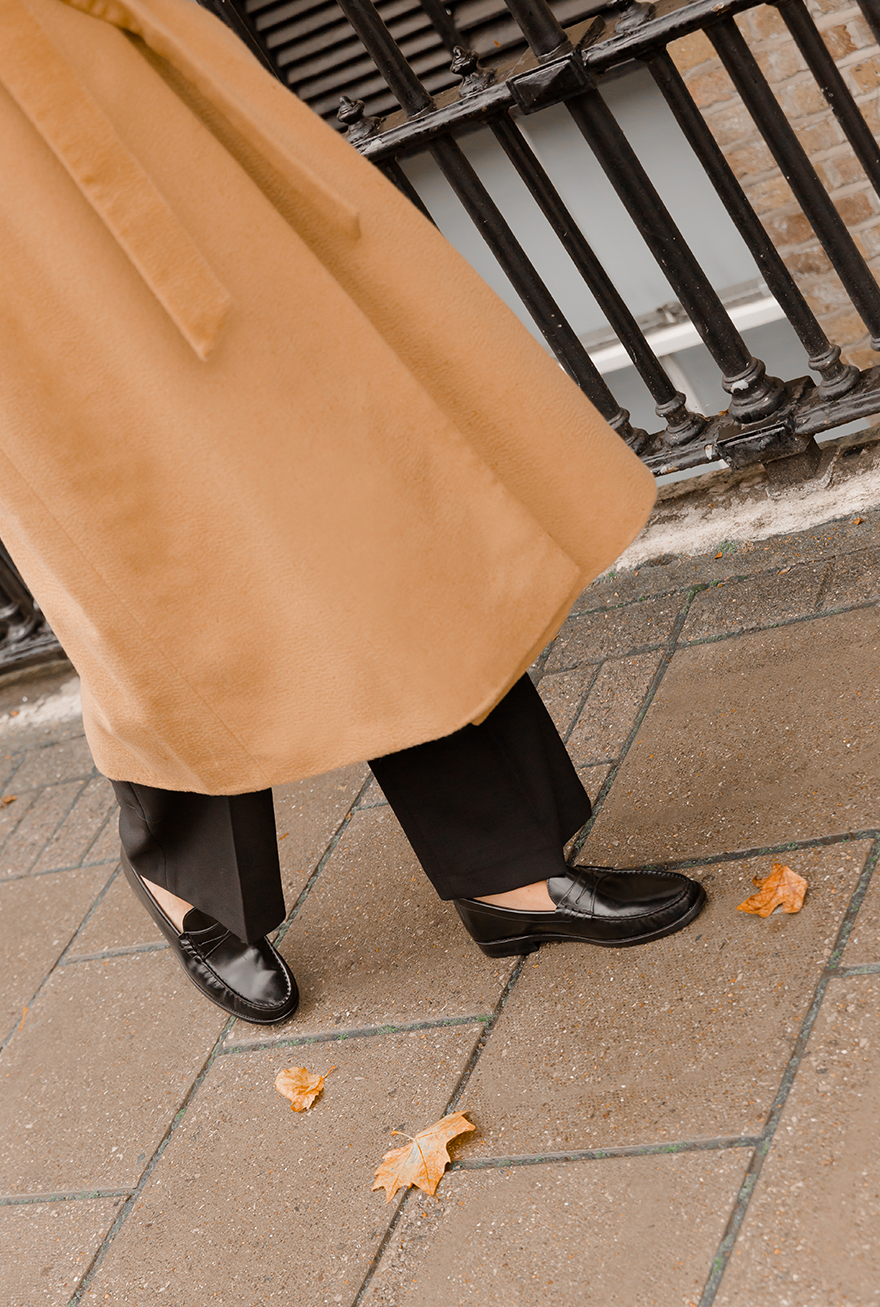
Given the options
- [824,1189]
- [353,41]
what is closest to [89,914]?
[824,1189]

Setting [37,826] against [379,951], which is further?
[37,826]

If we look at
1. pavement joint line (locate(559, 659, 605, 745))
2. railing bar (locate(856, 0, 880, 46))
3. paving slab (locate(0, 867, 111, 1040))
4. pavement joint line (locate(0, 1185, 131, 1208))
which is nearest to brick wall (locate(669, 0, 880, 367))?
railing bar (locate(856, 0, 880, 46))

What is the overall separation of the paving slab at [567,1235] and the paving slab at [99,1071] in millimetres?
658

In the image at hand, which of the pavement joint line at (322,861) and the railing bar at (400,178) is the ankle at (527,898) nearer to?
the pavement joint line at (322,861)

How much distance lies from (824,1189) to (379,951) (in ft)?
3.54

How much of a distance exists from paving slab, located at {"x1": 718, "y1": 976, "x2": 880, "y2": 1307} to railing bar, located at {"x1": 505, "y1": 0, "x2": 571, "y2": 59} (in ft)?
6.89

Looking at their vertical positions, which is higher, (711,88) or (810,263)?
(711,88)

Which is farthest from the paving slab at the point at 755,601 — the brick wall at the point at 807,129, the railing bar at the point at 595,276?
the brick wall at the point at 807,129

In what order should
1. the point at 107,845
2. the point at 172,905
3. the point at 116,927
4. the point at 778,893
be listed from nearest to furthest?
the point at 778,893
the point at 172,905
the point at 116,927
the point at 107,845

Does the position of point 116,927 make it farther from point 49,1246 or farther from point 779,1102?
point 779,1102

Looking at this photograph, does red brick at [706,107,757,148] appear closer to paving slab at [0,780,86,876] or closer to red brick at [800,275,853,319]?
red brick at [800,275,853,319]

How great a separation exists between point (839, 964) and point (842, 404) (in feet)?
5.02

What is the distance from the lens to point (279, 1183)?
2.04 m

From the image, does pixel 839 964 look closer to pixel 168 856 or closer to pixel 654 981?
pixel 654 981
